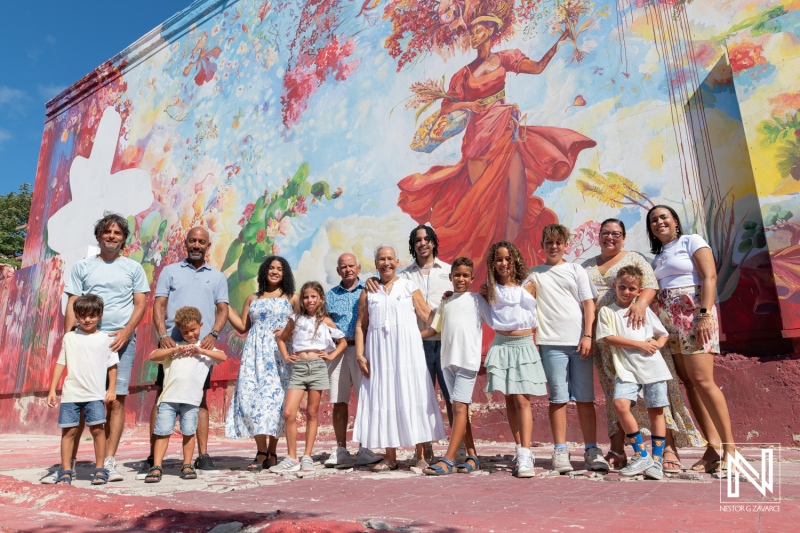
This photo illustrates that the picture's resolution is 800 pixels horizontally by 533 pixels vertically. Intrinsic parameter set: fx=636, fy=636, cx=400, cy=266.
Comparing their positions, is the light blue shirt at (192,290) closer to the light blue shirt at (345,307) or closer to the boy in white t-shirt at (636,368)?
the light blue shirt at (345,307)

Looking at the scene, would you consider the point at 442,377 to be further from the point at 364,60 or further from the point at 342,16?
the point at 342,16

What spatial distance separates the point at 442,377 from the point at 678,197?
254 cm

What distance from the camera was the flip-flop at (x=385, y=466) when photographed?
403 centimetres

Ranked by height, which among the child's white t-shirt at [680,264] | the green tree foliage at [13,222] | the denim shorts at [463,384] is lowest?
the denim shorts at [463,384]

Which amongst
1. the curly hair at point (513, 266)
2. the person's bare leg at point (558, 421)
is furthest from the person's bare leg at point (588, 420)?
the curly hair at point (513, 266)

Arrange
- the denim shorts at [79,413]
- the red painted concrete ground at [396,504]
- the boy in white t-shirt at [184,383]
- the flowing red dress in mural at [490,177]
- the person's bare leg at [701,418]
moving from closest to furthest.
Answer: the red painted concrete ground at [396,504]
the person's bare leg at [701,418]
the denim shorts at [79,413]
the boy in white t-shirt at [184,383]
the flowing red dress in mural at [490,177]

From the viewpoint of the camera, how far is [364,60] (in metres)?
8.02

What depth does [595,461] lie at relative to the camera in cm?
362

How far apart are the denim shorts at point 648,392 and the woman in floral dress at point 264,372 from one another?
2188 millimetres

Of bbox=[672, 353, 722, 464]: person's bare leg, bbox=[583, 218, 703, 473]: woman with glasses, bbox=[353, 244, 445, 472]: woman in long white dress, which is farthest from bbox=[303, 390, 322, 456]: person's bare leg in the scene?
bbox=[672, 353, 722, 464]: person's bare leg

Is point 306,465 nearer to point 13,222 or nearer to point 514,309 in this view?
point 514,309

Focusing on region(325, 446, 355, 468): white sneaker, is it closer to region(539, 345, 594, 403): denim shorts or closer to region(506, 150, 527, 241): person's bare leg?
region(539, 345, 594, 403): denim shorts

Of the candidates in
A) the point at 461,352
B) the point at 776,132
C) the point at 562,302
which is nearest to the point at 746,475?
the point at 562,302

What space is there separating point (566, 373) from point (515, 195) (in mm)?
2789
